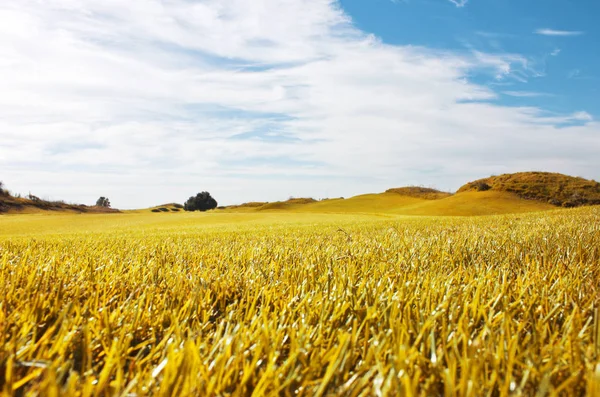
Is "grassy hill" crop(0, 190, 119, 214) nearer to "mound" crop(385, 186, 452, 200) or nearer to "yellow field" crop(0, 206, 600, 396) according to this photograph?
"mound" crop(385, 186, 452, 200)

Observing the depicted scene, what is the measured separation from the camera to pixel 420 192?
69.3 meters

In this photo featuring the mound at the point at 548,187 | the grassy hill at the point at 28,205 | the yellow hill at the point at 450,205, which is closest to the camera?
the yellow hill at the point at 450,205

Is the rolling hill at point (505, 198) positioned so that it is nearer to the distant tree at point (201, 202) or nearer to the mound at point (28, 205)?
the distant tree at point (201, 202)

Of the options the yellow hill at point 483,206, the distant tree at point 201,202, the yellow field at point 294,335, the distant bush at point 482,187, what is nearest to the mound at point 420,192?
the distant bush at point 482,187

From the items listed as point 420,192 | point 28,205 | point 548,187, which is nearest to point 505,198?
point 548,187

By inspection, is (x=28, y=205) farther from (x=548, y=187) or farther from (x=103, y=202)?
(x=548, y=187)

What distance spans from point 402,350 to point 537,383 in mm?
354

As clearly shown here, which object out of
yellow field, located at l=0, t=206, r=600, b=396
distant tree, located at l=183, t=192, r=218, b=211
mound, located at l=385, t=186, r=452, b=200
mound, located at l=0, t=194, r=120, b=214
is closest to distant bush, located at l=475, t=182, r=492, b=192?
mound, located at l=385, t=186, r=452, b=200

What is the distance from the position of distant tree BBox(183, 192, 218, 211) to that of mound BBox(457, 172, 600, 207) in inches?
1904

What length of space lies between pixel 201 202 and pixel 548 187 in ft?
193

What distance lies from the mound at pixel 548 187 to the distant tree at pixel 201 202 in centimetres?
4836

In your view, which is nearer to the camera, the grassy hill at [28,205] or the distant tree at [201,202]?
the grassy hill at [28,205]

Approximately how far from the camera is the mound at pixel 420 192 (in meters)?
66.9

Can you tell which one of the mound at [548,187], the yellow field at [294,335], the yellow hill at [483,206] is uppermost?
the mound at [548,187]
